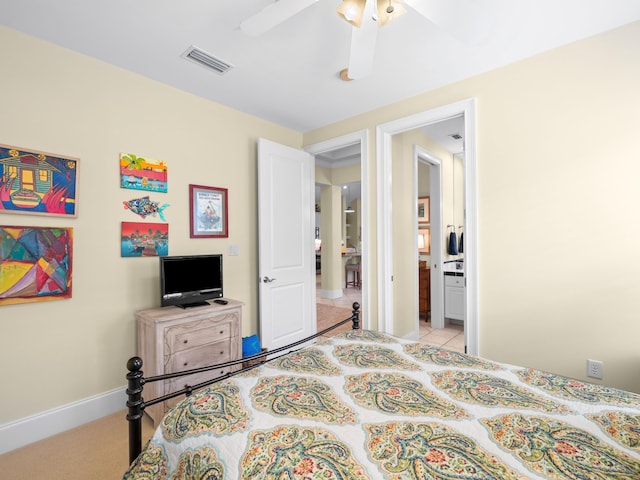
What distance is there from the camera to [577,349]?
7.22ft

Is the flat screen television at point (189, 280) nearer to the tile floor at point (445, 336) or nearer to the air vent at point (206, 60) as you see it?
the air vent at point (206, 60)

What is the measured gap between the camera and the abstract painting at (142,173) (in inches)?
98.8

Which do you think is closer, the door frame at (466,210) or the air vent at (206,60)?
the air vent at (206,60)

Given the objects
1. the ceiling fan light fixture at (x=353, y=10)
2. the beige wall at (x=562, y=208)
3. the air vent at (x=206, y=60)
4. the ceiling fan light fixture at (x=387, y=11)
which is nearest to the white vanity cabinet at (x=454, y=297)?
the beige wall at (x=562, y=208)

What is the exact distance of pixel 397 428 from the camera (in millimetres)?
1047

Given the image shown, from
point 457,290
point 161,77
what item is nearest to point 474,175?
point 457,290

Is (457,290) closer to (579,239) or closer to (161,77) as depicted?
(579,239)

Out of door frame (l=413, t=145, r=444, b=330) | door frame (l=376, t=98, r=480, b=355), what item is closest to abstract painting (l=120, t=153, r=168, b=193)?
door frame (l=376, t=98, r=480, b=355)

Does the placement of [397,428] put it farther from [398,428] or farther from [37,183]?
[37,183]

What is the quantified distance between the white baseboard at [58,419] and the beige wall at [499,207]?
48 millimetres

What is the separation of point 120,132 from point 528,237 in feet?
10.7

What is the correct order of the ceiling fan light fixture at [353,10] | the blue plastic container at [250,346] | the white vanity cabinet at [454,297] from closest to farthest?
the ceiling fan light fixture at [353,10] < the blue plastic container at [250,346] < the white vanity cabinet at [454,297]

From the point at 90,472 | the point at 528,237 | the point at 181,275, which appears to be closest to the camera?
the point at 90,472

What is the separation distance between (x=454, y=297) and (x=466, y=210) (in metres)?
2.09
